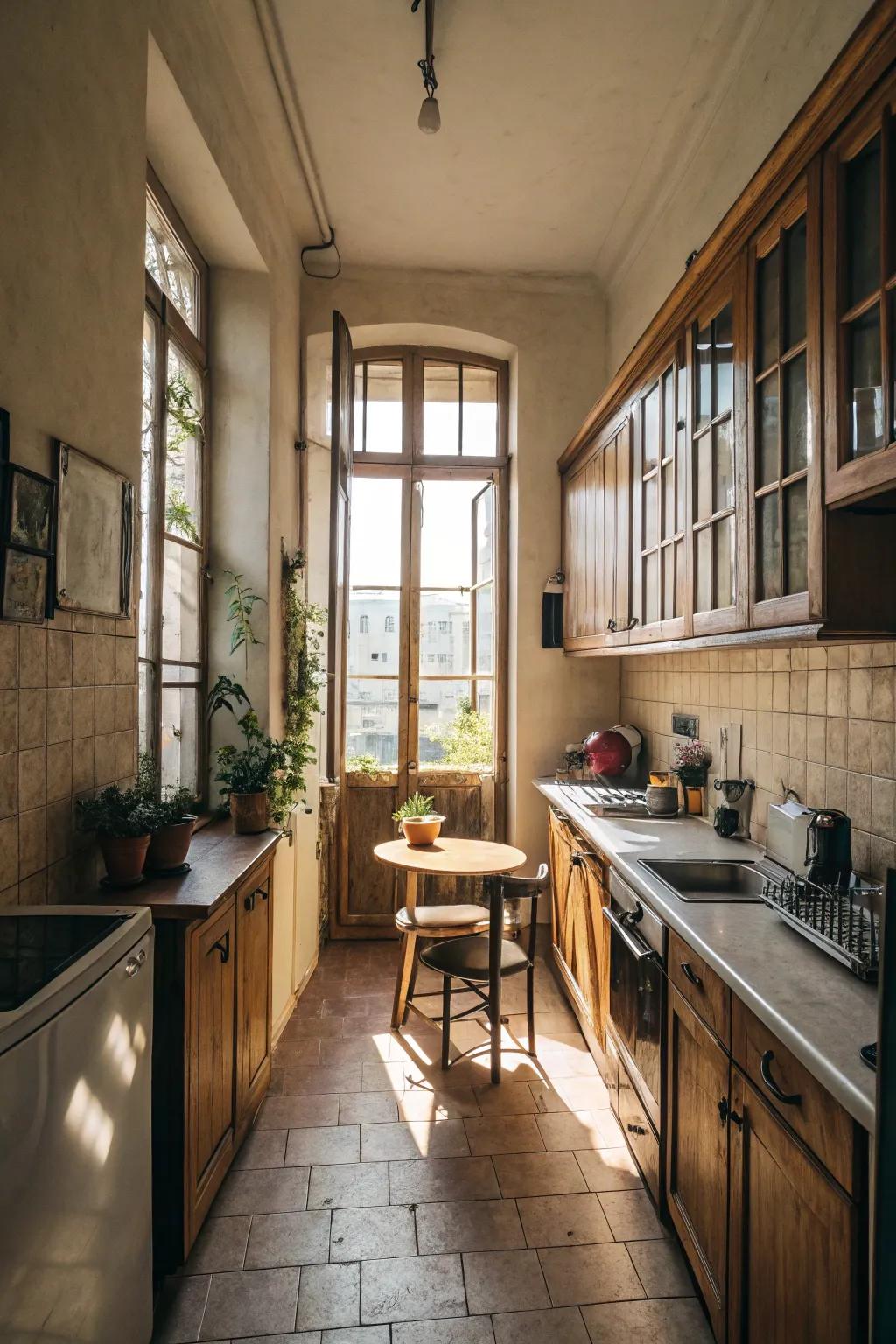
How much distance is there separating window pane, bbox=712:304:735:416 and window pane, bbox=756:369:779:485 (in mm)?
219

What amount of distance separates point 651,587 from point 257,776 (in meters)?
1.67

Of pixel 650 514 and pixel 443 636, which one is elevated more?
A: pixel 650 514

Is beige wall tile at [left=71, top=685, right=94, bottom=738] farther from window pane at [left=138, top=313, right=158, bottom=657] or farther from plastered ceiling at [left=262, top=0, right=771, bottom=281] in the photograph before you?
plastered ceiling at [left=262, top=0, right=771, bottom=281]

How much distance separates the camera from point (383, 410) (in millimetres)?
4691

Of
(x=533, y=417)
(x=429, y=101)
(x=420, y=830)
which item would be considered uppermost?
(x=429, y=101)

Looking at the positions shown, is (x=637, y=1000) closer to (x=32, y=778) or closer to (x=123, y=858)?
(x=123, y=858)

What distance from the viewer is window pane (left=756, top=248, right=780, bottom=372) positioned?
1.88 meters

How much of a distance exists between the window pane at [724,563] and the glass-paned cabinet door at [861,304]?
21.8 inches

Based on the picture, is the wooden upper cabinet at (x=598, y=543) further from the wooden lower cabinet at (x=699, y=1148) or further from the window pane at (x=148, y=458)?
the window pane at (x=148, y=458)

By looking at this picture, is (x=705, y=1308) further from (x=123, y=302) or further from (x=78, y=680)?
(x=123, y=302)

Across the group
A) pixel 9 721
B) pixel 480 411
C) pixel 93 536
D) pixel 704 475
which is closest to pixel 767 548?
pixel 704 475

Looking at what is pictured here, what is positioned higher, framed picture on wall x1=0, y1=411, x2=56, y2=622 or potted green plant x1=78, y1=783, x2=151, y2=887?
framed picture on wall x1=0, y1=411, x2=56, y2=622

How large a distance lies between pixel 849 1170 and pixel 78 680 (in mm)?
1796

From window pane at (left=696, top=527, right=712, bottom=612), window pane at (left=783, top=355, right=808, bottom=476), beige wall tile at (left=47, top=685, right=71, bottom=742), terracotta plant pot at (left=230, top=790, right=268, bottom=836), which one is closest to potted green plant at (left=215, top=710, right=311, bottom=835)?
terracotta plant pot at (left=230, top=790, right=268, bottom=836)
